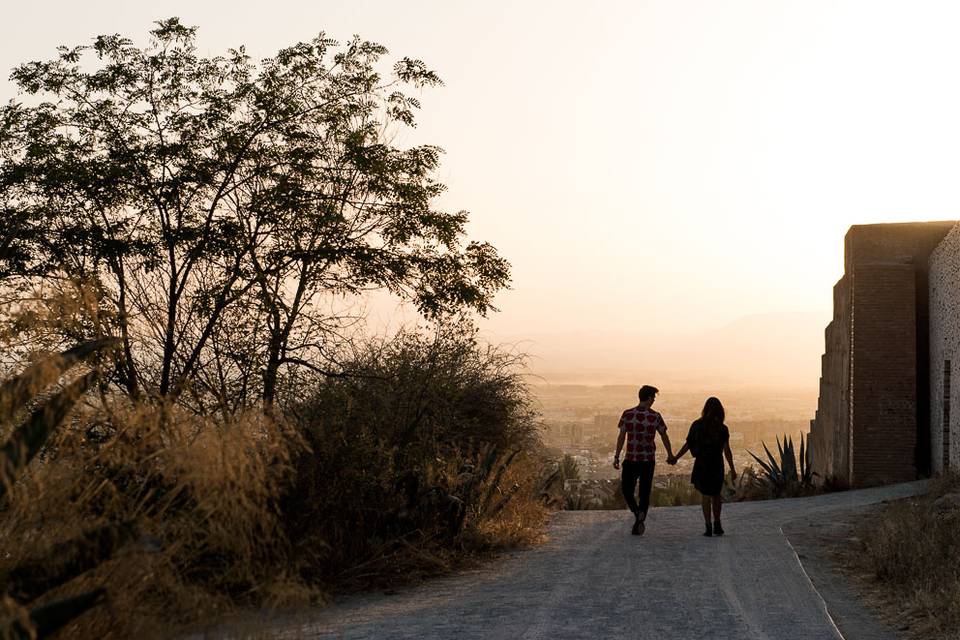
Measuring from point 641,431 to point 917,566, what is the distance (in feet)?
13.9

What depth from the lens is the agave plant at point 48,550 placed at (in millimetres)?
3627

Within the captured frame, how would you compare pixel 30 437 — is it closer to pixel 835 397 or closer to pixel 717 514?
pixel 717 514

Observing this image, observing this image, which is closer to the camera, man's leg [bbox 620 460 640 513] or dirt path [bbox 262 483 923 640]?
dirt path [bbox 262 483 923 640]

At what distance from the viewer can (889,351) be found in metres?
22.6

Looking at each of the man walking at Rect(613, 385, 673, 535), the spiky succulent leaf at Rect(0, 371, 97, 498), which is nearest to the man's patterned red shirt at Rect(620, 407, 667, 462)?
the man walking at Rect(613, 385, 673, 535)

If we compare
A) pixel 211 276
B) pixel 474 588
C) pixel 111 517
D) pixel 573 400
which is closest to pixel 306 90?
pixel 211 276

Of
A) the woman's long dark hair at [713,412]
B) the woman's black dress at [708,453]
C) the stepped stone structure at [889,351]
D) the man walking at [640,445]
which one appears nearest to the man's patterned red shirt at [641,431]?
the man walking at [640,445]

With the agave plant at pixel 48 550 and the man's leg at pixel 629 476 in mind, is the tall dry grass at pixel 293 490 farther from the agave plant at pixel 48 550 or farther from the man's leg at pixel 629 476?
the man's leg at pixel 629 476

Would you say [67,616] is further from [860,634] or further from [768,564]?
[768,564]

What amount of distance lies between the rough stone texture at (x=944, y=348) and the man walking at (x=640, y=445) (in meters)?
8.06

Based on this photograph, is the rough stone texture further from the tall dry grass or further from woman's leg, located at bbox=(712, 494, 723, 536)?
the tall dry grass

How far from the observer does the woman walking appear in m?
14.0

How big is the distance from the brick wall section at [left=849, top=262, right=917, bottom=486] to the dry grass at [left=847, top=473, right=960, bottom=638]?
817cm

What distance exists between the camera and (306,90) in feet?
56.6
